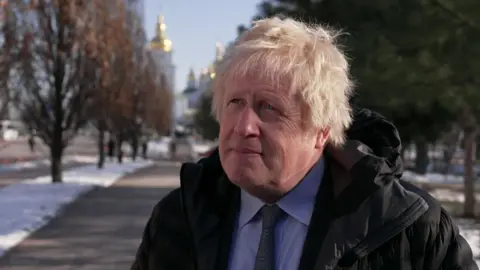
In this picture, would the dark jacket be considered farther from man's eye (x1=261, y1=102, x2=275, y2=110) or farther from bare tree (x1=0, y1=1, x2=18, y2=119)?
bare tree (x1=0, y1=1, x2=18, y2=119)

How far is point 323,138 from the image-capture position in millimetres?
1656

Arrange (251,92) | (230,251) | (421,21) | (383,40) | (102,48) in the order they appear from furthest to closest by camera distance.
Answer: (102,48) < (383,40) < (421,21) < (230,251) < (251,92)

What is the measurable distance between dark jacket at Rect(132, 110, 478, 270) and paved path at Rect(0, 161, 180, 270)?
6408mm

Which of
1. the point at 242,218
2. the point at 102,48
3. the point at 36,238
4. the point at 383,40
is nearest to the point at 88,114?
the point at 102,48

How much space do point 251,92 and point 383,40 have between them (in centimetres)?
863

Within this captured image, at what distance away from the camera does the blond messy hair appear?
1.56 metres

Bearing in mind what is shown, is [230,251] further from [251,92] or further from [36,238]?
[36,238]

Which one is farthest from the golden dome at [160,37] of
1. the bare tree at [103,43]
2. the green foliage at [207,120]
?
the bare tree at [103,43]

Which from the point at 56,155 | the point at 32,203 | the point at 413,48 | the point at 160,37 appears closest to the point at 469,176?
the point at 413,48

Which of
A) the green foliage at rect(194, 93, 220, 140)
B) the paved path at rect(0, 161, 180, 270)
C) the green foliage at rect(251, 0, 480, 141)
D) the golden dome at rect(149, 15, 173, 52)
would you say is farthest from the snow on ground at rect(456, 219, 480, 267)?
the golden dome at rect(149, 15, 173, 52)

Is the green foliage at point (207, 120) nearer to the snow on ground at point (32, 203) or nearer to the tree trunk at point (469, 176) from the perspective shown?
the snow on ground at point (32, 203)

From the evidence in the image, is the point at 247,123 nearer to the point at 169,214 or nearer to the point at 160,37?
the point at 169,214

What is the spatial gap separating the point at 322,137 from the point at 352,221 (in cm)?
19

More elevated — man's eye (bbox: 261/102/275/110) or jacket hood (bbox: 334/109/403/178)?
man's eye (bbox: 261/102/275/110)
